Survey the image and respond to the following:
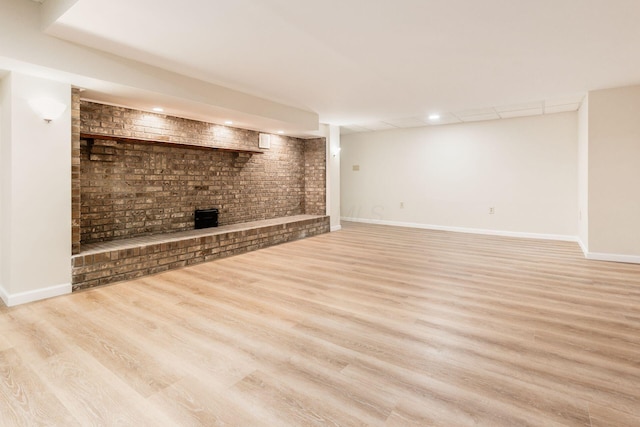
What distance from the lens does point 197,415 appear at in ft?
5.08

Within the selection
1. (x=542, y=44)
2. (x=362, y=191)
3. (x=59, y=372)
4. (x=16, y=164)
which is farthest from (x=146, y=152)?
(x=362, y=191)

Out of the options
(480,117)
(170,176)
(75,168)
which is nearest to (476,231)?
(480,117)

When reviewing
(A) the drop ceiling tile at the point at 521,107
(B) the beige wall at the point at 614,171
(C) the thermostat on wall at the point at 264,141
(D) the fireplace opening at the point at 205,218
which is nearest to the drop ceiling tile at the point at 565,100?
(A) the drop ceiling tile at the point at 521,107

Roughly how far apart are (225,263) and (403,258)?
2.63 metres

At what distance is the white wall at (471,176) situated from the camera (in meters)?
6.37

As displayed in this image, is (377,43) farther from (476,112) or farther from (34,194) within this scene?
(476,112)

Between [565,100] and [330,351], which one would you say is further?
[565,100]

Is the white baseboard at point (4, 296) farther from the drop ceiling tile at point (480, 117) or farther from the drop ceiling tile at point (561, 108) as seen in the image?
the drop ceiling tile at point (561, 108)

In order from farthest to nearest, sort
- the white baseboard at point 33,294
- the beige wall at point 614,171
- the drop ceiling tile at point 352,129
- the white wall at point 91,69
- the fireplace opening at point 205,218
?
the drop ceiling tile at point 352,129
the fireplace opening at point 205,218
the beige wall at point 614,171
the white baseboard at point 33,294
the white wall at point 91,69

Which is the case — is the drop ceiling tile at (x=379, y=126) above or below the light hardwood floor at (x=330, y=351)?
above

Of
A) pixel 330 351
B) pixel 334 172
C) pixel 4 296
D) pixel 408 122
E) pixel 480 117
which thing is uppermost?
pixel 408 122

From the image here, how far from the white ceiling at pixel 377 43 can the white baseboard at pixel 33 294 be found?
2431 millimetres

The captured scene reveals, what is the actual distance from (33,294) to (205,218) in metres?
2.61

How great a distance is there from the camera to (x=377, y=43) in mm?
3141
